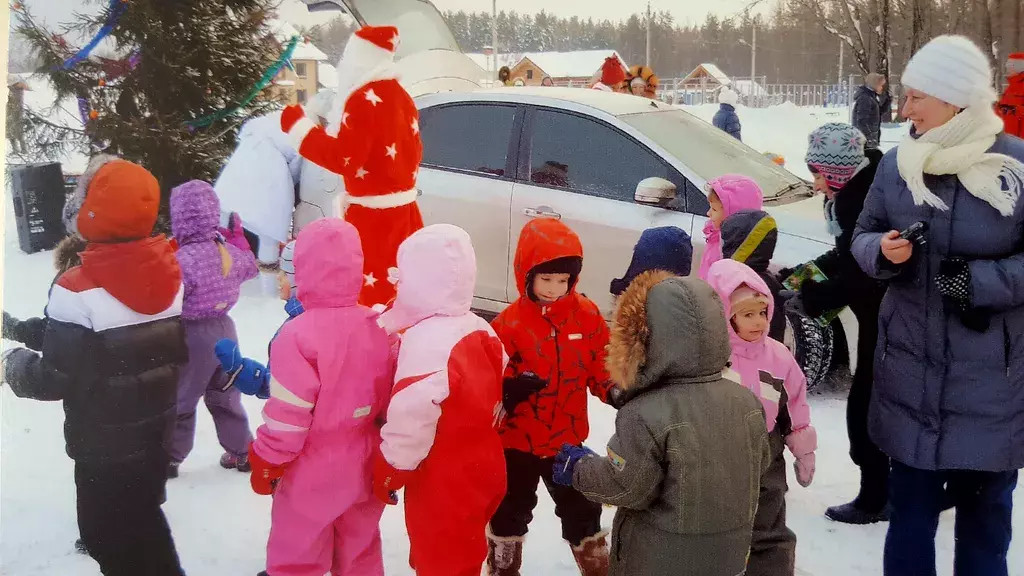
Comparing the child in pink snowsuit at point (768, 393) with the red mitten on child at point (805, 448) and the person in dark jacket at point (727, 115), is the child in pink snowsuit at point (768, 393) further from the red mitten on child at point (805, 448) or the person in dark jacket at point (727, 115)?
the person in dark jacket at point (727, 115)

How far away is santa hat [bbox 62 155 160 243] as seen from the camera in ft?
6.75

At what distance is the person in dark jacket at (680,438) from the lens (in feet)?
5.82

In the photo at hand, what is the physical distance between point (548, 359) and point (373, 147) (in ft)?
3.22

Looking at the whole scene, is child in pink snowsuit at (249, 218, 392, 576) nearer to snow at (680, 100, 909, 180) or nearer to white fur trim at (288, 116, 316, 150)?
white fur trim at (288, 116, 316, 150)

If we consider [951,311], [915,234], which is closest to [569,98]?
[915,234]

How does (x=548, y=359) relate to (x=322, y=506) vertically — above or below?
above

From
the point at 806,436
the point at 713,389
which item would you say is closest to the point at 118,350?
the point at 713,389

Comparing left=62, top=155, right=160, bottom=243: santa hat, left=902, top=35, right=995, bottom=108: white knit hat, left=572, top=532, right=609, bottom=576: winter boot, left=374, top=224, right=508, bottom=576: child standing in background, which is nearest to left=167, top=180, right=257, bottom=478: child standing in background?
left=62, top=155, right=160, bottom=243: santa hat

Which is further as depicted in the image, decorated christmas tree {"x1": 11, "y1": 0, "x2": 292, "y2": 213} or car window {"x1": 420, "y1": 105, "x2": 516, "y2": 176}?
car window {"x1": 420, "y1": 105, "x2": 516, "y2": 176}

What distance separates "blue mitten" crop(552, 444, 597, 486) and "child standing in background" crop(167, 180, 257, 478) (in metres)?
1.06

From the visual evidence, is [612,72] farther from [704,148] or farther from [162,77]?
[162,77]

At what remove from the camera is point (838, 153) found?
100 inches

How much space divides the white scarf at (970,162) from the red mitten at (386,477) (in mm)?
1504

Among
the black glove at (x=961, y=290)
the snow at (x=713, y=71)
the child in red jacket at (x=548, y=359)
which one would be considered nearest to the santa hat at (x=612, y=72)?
the snow at (x=713, y=71)
